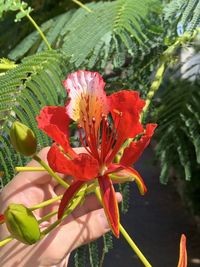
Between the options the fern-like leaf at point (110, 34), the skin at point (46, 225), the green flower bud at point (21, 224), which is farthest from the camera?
the fern-like leaf at point (110, 34)

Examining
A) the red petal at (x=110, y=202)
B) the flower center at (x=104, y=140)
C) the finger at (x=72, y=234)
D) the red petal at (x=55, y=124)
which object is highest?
the red petal at (x=55, y=124)

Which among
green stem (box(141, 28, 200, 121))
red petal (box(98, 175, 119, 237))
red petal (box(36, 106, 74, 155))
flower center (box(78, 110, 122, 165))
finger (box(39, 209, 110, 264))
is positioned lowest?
finger (box(39, 209, 110, 264))

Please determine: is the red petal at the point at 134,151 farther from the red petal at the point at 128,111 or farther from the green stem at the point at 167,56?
the green stem at the point at 167,56

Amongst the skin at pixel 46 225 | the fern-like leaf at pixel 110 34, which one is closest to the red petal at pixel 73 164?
the skin at pixel 46 225

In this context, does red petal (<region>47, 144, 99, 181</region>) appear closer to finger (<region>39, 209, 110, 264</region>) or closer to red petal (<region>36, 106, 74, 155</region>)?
red petal (<region>36, 106, 74, 155</region>)

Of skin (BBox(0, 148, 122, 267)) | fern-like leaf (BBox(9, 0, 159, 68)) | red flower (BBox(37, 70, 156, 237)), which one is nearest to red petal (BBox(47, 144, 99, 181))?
red flower (BBox(37, 70, 156, 237))

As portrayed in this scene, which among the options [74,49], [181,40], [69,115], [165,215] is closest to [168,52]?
[181,40]
